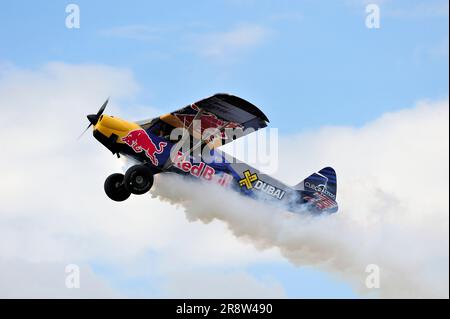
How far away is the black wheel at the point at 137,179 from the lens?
21750 mm

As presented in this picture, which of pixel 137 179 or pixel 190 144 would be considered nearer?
pixel 137 179

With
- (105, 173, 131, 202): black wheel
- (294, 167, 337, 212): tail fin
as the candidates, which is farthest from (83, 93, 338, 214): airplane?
(294, 167, 337, 212): tail fin

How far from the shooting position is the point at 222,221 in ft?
77.3

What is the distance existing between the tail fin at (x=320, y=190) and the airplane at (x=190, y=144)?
92 centimetres

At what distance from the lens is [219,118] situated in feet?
72.8

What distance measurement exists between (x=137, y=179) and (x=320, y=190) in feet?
17.6

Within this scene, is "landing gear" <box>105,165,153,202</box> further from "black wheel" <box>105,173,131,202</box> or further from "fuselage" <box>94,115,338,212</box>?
"black wheel" <box>105,173,131,202</box>

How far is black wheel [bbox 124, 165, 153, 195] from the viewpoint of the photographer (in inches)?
856

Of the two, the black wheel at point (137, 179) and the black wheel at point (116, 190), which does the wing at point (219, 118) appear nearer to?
the black wheel at point (137, 179)

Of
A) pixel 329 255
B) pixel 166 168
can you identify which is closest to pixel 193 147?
pixel 166 168

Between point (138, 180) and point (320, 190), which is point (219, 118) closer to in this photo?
point (138, 180)

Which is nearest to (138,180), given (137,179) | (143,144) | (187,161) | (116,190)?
(137,179)

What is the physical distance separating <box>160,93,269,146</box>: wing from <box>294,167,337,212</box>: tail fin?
8.81ft

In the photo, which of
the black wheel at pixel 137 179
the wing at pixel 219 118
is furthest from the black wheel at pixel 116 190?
the wing at pixel 219 118
